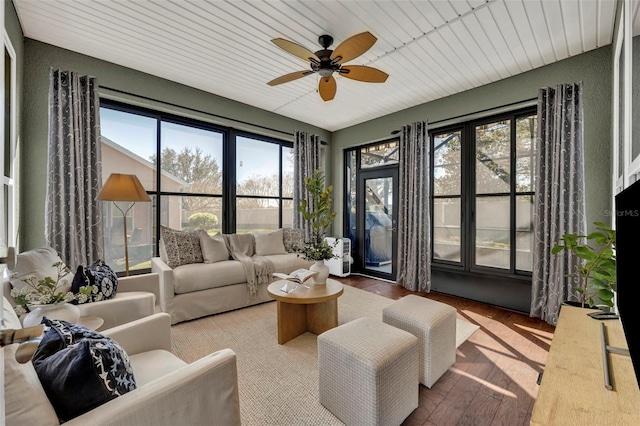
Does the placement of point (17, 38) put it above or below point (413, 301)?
above

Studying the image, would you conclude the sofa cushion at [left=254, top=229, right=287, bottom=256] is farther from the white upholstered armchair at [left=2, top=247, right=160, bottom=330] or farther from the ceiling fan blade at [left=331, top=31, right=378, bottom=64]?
the ceiling fan blade at [left=331, top=31, right=378, bottom=64]

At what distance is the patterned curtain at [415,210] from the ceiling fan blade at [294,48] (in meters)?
2.26

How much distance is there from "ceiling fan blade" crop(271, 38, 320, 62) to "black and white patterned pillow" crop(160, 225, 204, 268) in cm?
235

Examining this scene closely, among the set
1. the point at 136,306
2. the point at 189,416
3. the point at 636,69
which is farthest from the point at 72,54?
the point at 636,69

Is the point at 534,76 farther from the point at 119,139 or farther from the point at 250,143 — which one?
the point at 119,139

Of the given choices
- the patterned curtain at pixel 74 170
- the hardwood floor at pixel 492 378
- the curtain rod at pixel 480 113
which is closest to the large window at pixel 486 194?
the curtain rod at pixel 480 113

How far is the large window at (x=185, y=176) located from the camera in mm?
3357

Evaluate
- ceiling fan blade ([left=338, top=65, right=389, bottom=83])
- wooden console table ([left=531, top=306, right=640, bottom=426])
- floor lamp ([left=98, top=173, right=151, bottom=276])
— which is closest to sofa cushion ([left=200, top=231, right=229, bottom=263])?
floor lamp ([left=98, top=173, right=151, bottom=276])

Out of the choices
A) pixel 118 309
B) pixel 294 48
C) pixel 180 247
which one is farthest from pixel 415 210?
pixel 118 309

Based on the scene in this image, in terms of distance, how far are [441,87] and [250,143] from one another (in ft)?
9.47

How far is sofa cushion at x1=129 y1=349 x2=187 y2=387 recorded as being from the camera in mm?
1274

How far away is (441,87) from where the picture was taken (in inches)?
143

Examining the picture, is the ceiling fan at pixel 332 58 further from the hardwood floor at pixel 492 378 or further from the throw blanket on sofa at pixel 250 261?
the hardwood floor at pixel 492 378

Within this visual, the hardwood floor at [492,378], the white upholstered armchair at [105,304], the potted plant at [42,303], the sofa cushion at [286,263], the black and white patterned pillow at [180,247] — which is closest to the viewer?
the potted plant at [42,303]
